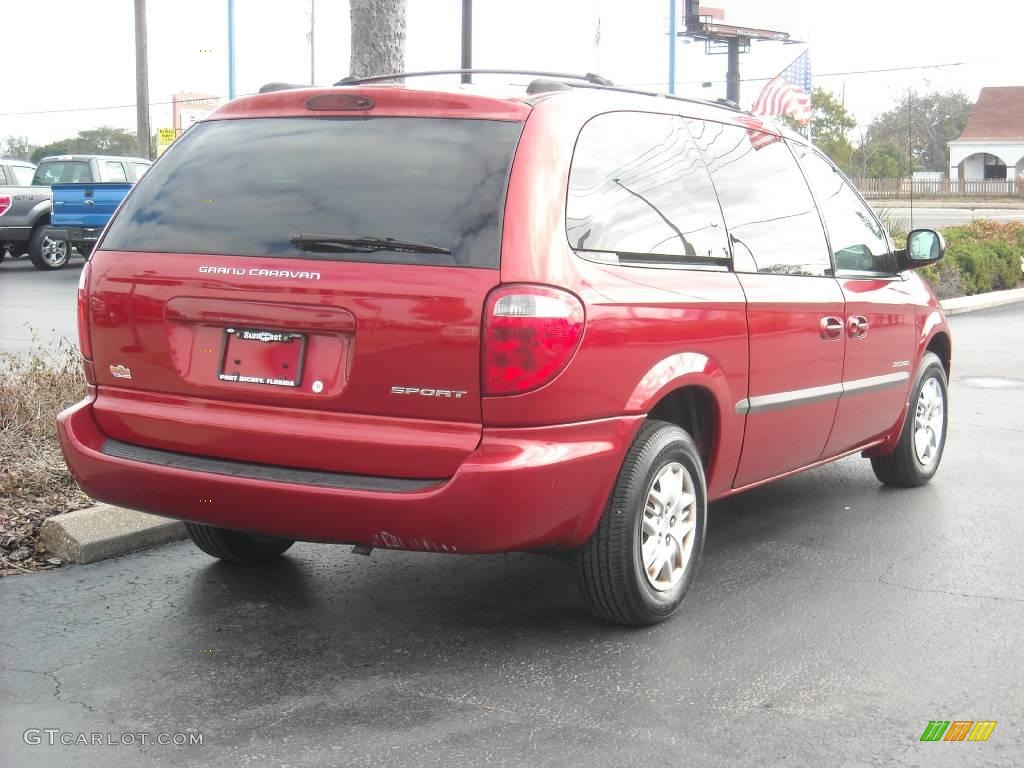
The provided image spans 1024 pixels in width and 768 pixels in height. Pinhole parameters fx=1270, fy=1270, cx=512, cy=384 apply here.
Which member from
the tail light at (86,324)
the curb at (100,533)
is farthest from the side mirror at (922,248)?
the tail light at (86,324)

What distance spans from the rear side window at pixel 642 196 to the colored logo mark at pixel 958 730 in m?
1.78

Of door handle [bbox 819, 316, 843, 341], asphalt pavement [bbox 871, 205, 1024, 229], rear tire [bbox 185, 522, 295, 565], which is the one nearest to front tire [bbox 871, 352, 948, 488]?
door handle [bbox 819, 316, 843, 341]

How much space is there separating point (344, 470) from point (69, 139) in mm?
98553

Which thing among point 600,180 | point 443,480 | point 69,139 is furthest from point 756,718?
point 69,139

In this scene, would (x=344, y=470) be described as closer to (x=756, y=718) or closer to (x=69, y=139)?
(x=756, y=718)

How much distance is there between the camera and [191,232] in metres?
4.32

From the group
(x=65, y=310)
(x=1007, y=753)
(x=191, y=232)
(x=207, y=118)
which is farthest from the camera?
(x=65, y=310)

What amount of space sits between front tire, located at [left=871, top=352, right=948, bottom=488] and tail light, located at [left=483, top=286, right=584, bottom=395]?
3.39 meters

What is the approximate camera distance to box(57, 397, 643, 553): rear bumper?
3889mm

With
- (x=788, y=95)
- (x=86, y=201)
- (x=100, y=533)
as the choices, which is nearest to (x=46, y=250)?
(x=86, y=201)

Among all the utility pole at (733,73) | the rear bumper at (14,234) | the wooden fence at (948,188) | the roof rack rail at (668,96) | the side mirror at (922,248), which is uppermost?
the utility pole at (733,73)

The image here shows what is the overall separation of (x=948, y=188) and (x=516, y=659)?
68693 millimetres

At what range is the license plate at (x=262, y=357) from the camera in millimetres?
4062

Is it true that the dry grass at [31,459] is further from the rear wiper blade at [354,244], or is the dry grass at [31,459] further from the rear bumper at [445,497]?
the rear wiper blade at [354,244]
